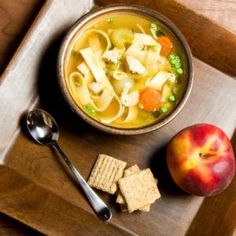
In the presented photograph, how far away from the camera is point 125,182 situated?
1692 mm

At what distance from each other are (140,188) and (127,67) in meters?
0.39

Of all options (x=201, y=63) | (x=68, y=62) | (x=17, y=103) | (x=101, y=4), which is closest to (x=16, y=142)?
(x=17, y=103)

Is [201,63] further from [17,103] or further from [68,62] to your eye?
[17,103]

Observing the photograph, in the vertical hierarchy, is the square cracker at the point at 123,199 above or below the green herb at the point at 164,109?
below

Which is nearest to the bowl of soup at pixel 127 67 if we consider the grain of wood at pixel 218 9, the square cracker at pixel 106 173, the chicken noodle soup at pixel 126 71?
the chicken noodle soup at pixel 126 71

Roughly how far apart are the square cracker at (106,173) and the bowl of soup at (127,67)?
12 cm

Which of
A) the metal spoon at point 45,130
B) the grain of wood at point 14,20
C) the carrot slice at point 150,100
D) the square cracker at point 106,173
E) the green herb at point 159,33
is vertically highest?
the grain of wood at point 14,20

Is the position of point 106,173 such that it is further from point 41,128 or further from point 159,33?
point 159,33

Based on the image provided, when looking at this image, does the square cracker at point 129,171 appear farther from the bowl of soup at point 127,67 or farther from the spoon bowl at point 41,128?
the spoon bowl at point 41,128

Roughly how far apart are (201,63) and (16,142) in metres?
0.69

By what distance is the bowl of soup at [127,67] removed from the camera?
1.71 m

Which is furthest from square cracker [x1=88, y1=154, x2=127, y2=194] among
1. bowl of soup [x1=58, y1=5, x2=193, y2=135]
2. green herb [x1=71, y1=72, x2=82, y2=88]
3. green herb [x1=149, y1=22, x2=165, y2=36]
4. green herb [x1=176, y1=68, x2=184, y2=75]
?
green herb [x1=149, y1=22, x2=165, y2=36]

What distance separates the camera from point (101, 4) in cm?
188

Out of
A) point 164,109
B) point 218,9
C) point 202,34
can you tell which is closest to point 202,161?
point 164,109
